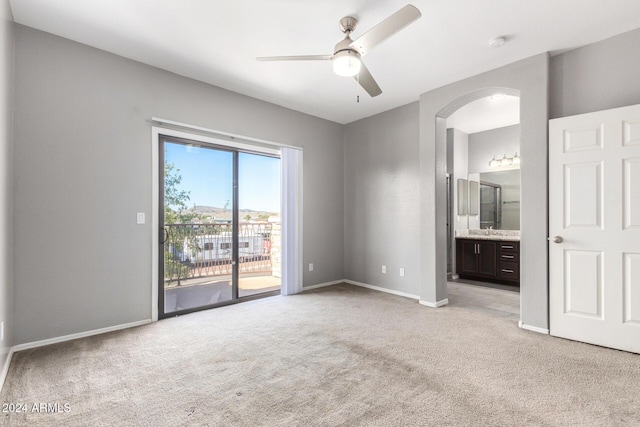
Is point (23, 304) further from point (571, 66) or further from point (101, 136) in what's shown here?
point (571, 66)

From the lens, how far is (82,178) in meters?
2.93

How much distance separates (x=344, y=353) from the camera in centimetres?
260

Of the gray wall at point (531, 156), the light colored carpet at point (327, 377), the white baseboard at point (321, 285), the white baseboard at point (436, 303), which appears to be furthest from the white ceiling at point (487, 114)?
the white baseboard at point (321, 285)

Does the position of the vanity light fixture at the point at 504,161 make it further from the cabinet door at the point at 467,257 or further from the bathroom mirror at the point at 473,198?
the cabinet door at the point at 467,257

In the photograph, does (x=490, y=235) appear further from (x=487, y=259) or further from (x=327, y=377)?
(x=327, y=377)

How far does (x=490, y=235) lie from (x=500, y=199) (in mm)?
721

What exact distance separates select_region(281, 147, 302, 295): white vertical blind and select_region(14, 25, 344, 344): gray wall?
1367 mm

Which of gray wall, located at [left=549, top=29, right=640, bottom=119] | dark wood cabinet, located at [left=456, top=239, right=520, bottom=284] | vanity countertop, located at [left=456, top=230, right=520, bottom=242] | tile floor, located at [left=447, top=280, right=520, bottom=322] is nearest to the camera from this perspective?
gray wall, located at [left=549, top=29, right=640, bottom=119]

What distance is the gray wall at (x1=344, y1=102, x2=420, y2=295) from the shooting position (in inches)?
175

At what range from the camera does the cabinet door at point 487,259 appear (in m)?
5.30

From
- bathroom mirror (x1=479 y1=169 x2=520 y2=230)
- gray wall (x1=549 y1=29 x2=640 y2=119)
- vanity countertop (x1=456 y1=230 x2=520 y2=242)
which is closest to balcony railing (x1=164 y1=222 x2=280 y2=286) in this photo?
vanity countertop (x1=456 y1=230 x2=520 y2=242)

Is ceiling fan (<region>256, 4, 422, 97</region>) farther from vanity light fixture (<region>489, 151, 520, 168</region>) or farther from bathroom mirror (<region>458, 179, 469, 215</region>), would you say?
vanity light fixture (<region>489, 151, 520, 168</region>)

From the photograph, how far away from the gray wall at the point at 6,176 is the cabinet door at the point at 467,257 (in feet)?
20.2

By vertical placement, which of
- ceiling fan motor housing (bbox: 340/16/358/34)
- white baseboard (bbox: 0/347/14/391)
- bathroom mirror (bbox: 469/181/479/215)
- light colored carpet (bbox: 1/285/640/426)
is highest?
ceiling fan motor housing (bbox: 340/16/358/34)
